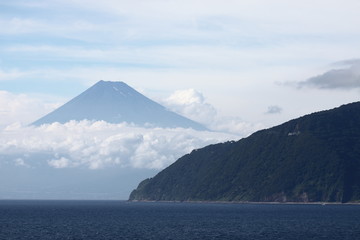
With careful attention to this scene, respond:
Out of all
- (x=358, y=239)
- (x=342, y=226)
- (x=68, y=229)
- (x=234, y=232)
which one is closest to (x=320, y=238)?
(x=358, y=239)

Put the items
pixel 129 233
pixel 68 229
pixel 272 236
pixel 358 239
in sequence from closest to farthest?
pixel 358 239 < pixel 272 236 < pixel 129 233 < pixel 68 229

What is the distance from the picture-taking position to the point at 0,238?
153 metres

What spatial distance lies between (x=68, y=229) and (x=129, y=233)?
22.2 meters

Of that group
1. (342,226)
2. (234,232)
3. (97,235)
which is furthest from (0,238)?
(342,226)

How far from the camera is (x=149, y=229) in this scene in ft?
608

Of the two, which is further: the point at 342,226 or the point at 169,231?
the point at 342,226

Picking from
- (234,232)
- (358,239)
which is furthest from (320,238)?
(234,232)

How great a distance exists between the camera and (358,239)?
150 meters

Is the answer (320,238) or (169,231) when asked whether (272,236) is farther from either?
(169,231)

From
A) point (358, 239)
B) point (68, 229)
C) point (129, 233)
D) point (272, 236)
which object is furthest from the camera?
point (68, 229)

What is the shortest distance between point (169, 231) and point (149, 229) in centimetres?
1068

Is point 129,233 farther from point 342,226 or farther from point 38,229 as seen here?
point 342,226

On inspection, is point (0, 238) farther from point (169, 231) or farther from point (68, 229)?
point (169, 231)

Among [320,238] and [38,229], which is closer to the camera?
[320,238]
